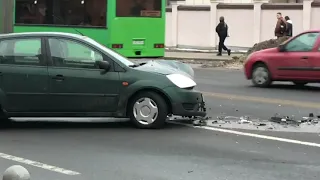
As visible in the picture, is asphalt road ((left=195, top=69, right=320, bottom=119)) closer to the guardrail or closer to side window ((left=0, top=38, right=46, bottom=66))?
side window ((left=0, top=38, right=46, bottom=66))

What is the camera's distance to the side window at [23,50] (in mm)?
10086

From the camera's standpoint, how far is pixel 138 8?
21031mm

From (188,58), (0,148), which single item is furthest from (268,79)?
(188,58)

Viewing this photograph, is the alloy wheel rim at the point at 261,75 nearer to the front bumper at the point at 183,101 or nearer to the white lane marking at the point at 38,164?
the front bumper at the point at 183,101

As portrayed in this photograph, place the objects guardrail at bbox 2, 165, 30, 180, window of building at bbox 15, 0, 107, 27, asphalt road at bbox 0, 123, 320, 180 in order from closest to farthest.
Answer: guardrail at bbox 2, 165, 30, 180, asphalt road at bbox 0, 123, 320, 180, window of building at bbox 15, 0, 107, 27

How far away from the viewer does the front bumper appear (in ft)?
32.7

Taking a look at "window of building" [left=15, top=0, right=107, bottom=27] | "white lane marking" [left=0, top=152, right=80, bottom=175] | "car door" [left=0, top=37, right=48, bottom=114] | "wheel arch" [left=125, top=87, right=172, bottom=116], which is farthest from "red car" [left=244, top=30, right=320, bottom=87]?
"white lane marking" [left=0, top=152, right=80, bottom=175]

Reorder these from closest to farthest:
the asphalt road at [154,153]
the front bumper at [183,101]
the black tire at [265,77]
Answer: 1. the asphalt road at [154,153]
2. the front bumper at [183,101]
3. the black tire at [265,77]

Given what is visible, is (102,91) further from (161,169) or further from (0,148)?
(161,169)

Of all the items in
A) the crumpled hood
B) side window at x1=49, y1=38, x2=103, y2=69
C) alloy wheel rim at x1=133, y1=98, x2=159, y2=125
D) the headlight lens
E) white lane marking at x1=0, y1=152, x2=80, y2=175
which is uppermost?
side window at x1=49, y1=38, x2=103, y2=69

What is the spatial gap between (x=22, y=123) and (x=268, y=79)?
7922 millimetres

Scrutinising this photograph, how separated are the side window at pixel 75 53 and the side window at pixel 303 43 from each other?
7753mm

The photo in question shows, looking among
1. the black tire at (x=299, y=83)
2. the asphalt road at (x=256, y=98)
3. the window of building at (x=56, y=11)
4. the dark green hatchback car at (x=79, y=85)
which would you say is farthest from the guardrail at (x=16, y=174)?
the window of building at (x=56, y=11)

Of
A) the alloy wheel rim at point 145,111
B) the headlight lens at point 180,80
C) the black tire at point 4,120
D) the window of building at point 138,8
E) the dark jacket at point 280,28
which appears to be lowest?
the black tire at point 4,120
